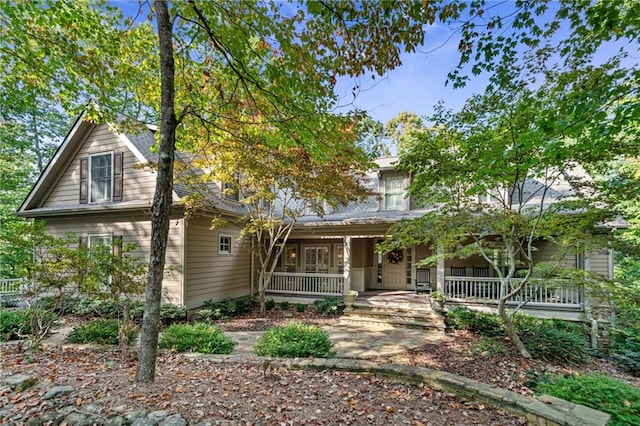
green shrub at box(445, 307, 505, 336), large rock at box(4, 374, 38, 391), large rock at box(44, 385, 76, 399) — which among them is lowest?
green shrub at box(445, 307, 505, 336)

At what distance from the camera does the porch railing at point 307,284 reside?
11.2 meters

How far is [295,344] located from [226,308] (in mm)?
5380

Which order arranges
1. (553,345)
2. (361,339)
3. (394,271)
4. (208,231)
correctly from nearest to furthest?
1. (553,345)
2. (361,339)
3. (208,231)
4. (394,271)

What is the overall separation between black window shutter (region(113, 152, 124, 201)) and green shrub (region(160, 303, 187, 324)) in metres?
4.00

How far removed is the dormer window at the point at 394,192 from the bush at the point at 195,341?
773 centimetres

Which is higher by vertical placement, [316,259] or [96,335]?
[316,259]

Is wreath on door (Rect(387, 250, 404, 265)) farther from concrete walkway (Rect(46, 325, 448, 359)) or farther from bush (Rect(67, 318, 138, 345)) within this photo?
bush (Rect(67, 318, 138, 345))

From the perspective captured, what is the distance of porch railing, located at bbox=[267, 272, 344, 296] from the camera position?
1116 cm

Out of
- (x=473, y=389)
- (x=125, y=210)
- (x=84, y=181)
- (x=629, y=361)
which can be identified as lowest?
(x=629, y=361)

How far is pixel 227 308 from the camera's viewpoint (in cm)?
972

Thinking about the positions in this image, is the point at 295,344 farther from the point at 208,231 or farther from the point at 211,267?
the point at 208,231

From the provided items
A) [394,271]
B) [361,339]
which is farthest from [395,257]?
[361,339]

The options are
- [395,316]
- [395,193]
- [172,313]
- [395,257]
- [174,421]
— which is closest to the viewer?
[174,421]

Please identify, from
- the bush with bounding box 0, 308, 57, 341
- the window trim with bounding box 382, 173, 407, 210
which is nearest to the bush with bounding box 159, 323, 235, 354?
the bush with bounding box 0, 308, 57, 341
